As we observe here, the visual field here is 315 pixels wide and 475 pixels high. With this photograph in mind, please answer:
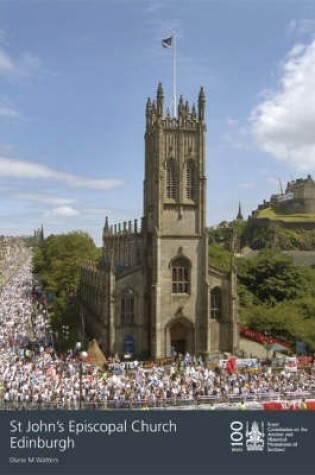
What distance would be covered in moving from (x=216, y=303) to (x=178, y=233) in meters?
7.02

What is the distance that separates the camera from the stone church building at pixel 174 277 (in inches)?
1913

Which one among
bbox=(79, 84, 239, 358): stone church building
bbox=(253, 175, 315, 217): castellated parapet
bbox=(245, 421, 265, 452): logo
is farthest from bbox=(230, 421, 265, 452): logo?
bbox=(253, 175, 315, 217): castellated parapet

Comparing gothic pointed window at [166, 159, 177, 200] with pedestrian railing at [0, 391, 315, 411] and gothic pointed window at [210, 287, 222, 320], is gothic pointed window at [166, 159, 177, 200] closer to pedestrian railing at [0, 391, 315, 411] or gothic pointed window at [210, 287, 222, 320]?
gothic pointed window at [210, 287, 222, 320]

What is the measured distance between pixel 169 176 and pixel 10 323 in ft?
73.8

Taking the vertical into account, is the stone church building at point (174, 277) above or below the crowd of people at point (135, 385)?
above

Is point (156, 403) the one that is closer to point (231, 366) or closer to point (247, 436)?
point (247, 436)

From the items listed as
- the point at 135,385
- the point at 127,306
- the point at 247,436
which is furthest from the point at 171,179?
the point at 247,436

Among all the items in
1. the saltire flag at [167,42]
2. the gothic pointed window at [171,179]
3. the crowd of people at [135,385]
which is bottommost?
the crowd of people at [135,385]

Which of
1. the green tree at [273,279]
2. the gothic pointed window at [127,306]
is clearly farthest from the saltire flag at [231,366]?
the green tree at [273,279]

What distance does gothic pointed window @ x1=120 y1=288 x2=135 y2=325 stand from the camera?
49031 millimetres

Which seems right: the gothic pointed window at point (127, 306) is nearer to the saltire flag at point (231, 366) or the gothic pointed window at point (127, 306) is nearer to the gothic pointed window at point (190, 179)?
the gothic pointed window at point (190, 179)

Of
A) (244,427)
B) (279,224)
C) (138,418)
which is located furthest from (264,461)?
(279,224)

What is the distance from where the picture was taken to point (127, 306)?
49.2 meters

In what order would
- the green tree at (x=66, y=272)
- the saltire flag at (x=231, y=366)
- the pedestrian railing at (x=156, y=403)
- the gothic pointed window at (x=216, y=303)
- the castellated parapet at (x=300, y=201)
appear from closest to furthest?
the pedestrian railing at (x=156, y=403)
the saltire flag at (x=231, y=366)
the gothic pointed window at (x=216, y=303)
the green tree at (x=66, y=272)
the castellated parapet at (x=300, y=201)
